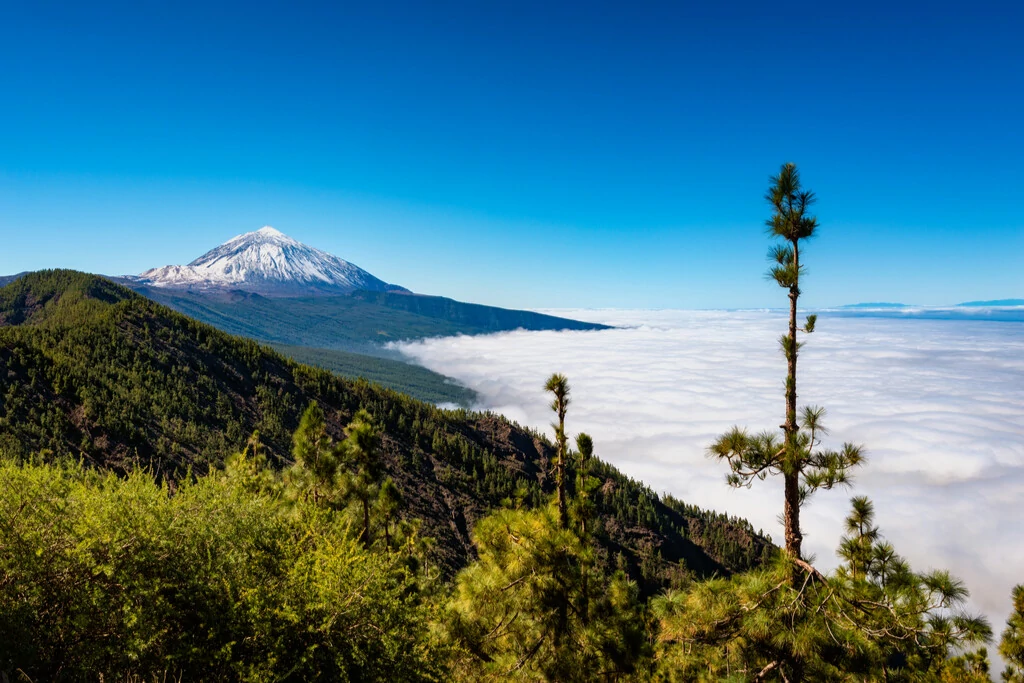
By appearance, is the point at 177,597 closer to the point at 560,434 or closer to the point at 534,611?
the point at 534,611

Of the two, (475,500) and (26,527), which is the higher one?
(26,527)

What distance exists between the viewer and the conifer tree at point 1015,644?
15.8 metres

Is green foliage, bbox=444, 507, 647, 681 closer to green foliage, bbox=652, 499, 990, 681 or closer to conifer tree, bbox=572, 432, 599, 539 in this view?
conifer tree, bbox=572, 432, 599, 539

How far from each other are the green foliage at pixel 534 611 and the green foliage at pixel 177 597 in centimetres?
282

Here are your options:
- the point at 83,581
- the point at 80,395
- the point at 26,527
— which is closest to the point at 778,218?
the point at 83,581

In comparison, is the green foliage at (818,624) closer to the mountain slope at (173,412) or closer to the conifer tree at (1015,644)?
the conifer tree at (1015,644)

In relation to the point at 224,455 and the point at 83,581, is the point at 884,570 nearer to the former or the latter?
the point at 83,581

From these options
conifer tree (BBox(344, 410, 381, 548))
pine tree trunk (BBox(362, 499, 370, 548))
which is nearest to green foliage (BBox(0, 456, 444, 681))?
conifer tree (BBox(344, 410, 381, 548))

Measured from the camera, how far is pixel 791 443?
8867 mm

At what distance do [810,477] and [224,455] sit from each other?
140024 millimetres

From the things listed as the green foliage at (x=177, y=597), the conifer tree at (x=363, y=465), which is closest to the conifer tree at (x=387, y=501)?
the conifer tree at (x=363, y=465)

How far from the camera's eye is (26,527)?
11.9 meters

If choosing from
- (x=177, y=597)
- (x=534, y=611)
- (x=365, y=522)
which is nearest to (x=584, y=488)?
(x=534, y=611)

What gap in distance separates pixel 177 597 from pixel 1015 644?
88.2 ft
